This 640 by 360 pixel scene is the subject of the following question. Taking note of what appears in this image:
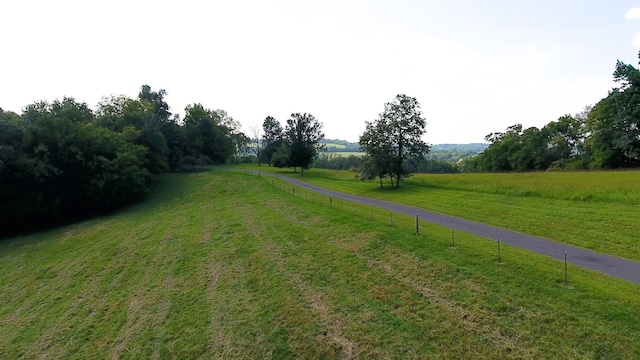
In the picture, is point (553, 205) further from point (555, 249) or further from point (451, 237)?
point (451, 237)

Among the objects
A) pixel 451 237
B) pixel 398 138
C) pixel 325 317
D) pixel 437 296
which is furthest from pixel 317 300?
pixel 398 138

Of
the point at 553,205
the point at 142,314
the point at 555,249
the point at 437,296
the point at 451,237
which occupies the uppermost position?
the point at 553,205

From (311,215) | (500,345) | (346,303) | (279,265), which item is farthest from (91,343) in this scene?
(311,215)

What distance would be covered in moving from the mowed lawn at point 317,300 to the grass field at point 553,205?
16.5ft

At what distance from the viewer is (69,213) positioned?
43.6 m

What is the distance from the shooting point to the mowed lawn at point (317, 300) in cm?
943

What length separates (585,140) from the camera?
55.5 m

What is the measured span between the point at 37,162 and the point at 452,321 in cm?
4491

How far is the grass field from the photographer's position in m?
17.3

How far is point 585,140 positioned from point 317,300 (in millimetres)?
60610

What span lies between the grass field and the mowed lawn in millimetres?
5039

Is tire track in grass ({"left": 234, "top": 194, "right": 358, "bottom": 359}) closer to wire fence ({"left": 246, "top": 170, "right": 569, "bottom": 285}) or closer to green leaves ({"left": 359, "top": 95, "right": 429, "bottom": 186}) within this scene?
wire fence ({"left": 246, "top": 170, "right": 569, "bottom": 285})

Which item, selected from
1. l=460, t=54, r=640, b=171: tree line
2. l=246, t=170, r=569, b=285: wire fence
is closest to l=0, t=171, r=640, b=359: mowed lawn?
l=246, t=170, r=569, b=285: wire fence

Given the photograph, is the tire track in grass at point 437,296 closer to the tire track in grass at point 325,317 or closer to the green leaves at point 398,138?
the tire track in grass at point 325,317
